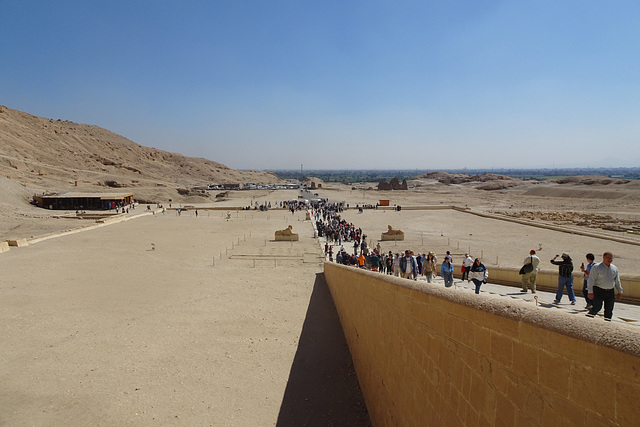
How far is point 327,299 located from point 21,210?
34.4m

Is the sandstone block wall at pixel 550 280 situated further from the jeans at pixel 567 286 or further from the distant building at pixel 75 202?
the distant building at pixel 75 202

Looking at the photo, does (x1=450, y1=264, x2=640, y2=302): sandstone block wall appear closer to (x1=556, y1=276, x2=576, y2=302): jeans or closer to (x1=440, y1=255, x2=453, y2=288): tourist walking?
(x1=556, y1=276, x2=576, y2=302): jeans

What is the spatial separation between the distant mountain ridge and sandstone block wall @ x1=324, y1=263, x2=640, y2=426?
5695 centimetres

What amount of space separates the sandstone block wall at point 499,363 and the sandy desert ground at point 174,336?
2354 mm

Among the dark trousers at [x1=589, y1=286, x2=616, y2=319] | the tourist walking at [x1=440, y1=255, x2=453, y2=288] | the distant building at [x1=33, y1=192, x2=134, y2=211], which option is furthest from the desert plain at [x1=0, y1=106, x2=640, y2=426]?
the distant building at [x1=33, y1=192, x2=134, y2=211]

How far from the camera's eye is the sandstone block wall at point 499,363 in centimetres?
164

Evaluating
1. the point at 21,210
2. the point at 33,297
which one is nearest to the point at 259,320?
the point at 33,297

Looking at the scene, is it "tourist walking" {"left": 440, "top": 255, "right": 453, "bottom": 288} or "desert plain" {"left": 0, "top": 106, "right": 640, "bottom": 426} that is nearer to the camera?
"desert plain" {"left": 0, "top": 106, "right": 640, "bottom": 426}

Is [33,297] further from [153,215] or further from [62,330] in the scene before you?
[153,215]

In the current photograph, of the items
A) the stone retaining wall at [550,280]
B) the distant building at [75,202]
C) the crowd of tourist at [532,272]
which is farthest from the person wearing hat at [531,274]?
the distant building at [75,202]

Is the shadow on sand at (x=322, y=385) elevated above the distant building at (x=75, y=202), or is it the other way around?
the distant building at (x=75, y=202)

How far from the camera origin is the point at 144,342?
8.04 metres

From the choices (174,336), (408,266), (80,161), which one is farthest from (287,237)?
(80,161)

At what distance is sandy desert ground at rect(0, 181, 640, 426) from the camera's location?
19.2 ft
